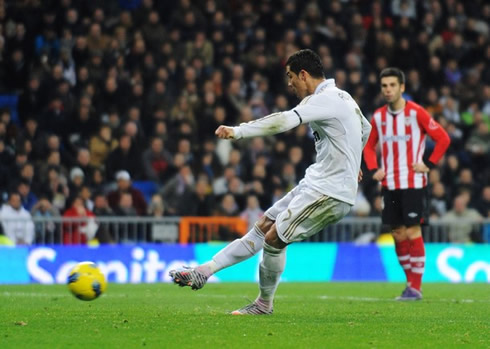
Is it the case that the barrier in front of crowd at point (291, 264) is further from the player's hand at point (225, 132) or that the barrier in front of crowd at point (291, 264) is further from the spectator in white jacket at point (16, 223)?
the player's hand at point (225, 132)

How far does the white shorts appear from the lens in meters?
8.55

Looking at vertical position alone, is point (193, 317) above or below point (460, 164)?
below

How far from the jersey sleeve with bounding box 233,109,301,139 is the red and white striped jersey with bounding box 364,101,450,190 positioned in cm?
404

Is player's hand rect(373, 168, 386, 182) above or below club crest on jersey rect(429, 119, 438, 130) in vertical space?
below

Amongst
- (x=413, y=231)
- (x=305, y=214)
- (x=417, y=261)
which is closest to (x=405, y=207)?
(x=413, y=231)

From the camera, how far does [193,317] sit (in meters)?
8.50

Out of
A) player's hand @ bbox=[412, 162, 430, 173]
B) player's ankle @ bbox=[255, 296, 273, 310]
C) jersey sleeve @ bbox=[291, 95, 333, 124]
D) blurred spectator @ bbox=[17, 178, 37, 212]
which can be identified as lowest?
player's ankle @ bbox=[255, 296, 273, 310]

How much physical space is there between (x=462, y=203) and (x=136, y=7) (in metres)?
7.37

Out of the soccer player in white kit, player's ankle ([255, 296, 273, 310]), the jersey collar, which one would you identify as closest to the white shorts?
the soccer player in white kit

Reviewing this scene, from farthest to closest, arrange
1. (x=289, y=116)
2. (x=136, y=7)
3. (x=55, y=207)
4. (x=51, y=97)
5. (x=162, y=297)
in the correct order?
(x=136, y=7) < (x=51, y=97) < (x=55, y=207) < (x=162, y=297) < (x=289, y=116)

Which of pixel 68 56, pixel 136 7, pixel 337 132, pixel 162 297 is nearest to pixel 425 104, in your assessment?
pixel 136 7

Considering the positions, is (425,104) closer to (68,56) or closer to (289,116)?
(68,56)

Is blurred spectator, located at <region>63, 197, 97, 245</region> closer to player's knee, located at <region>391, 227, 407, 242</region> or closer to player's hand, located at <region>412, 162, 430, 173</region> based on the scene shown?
player's knee, located at <region>391, 227, 407, 242</region>

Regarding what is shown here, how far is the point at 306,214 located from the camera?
8.59m
